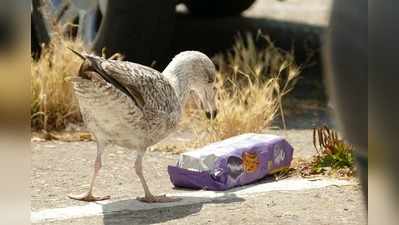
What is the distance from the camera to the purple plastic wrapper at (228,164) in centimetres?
566

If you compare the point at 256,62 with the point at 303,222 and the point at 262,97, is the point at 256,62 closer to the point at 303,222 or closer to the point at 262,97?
the point at 262,97

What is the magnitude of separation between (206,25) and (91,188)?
794 cm

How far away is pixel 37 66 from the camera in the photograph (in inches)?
291

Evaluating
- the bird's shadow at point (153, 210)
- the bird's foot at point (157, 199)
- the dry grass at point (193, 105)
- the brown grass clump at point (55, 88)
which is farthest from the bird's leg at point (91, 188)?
the brown grass clump at point (55, 88)

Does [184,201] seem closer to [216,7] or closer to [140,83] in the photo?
[140,83]

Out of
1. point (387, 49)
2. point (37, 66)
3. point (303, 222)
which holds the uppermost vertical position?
point (387, 49)

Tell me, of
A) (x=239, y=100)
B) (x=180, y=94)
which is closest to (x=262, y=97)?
(x=239, y=100)

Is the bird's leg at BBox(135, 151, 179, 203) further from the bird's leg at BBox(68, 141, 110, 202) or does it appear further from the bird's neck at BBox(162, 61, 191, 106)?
the bird's neck at BBox(162, 61, 191, 106)

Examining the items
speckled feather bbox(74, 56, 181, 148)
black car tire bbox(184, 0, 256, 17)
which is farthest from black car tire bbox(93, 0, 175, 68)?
black car tire bbox(184, 0, 256, 17)

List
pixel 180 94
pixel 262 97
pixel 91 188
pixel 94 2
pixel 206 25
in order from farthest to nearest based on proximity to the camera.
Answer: pixel 206 25
pixel 94 2
pixel 262 97
pixel 180 94
pixel 91 188

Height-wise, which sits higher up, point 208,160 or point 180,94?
point 180,94

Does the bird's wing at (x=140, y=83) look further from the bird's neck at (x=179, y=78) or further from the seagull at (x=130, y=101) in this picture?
the bird's neck at (x=179, y=78)

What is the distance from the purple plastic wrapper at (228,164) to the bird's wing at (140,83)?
1.34ft

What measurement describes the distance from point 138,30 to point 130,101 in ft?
9.93
